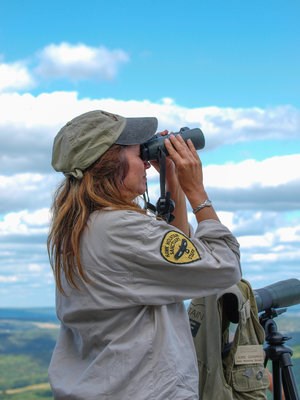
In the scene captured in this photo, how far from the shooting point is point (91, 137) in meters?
2.96

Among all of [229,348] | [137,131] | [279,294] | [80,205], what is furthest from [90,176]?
[279,294]

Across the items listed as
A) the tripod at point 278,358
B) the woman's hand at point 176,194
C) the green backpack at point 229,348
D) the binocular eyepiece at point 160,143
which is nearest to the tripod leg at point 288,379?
the tripod at point 278,358

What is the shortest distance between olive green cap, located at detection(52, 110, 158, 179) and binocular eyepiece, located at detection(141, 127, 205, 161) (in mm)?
41

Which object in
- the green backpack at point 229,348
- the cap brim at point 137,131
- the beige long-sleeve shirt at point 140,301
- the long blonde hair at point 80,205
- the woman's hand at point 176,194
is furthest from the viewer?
the woman's hand at point 176,194

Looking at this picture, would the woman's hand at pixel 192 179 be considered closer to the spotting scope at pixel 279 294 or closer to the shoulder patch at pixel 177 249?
the shoulder patch at pixel 177 249

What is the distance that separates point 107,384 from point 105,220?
0.59m

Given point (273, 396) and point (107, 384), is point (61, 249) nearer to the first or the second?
point (107, 384)

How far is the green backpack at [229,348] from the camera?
126 inches

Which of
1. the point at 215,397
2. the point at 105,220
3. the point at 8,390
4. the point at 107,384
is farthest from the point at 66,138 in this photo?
the point at 8,390

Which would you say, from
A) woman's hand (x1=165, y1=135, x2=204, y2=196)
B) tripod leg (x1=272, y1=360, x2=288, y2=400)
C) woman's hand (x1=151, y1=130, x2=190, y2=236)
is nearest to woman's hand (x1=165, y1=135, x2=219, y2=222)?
woman's hand (x1=165, y1=135, x2=204, y2=196)

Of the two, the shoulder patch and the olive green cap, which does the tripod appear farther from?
the olive green cap

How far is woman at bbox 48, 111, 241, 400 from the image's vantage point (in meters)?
2.73

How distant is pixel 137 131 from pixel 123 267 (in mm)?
567

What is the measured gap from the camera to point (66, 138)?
9.92 ft
